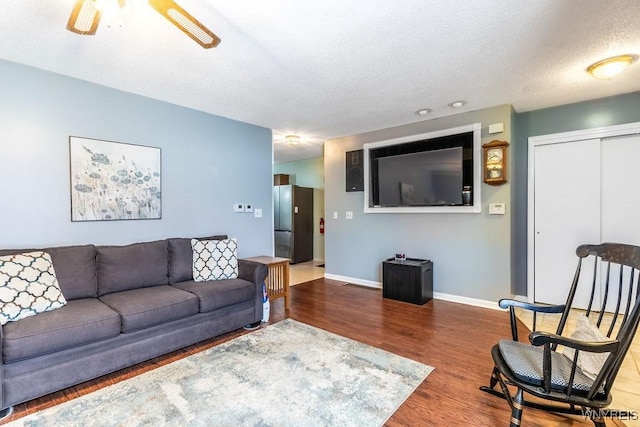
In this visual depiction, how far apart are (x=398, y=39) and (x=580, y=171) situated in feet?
9.26

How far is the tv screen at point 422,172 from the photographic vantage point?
3.73 m

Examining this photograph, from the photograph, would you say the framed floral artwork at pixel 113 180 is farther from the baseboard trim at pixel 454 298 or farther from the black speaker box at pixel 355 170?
the baseboard trim at pixel 454 298

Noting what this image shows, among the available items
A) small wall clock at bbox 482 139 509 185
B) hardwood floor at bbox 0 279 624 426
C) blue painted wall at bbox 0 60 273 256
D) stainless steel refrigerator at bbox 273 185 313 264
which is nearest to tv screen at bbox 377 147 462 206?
small wall clock at bbox 482 139 509 185

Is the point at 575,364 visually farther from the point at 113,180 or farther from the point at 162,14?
the point at 113,180

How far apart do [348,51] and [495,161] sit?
7.35ft

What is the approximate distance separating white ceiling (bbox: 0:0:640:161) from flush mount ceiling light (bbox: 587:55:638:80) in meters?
0.07

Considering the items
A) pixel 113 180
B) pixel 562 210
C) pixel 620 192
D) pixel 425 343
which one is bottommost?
pixel 425 343

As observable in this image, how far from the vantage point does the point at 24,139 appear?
247cm

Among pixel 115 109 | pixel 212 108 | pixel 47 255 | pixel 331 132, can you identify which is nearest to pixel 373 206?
pixel 331 132

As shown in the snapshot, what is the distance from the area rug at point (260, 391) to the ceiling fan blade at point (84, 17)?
2112 mm

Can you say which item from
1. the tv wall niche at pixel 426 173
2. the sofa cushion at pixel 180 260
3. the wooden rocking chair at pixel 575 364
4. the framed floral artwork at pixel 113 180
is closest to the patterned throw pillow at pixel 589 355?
the wooden rocking chair at pixel 575 364

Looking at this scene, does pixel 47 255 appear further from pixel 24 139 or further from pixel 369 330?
pixel 369 330

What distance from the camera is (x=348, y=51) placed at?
89.1 inches

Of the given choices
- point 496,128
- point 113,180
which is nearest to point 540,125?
point 496,128
